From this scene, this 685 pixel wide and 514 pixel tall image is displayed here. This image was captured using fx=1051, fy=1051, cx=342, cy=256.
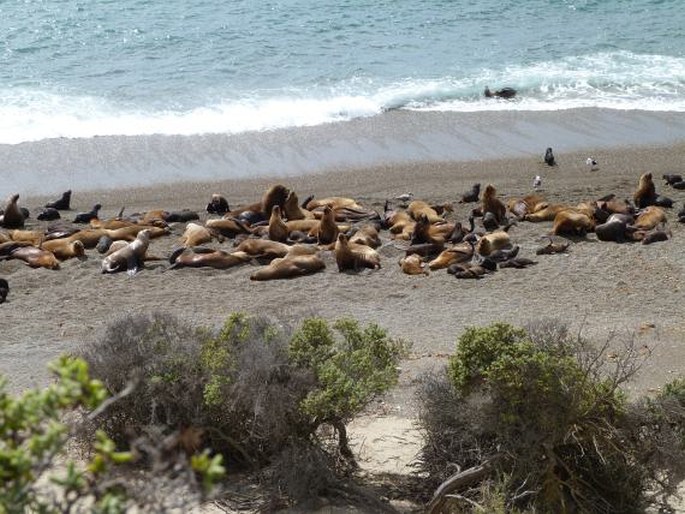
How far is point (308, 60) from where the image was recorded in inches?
1021

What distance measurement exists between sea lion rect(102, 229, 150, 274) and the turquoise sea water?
7829mm

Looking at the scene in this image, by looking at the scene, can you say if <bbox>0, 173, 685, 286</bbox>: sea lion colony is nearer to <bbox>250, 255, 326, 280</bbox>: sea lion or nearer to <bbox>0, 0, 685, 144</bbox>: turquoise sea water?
<bbox>250, 255, 326, 280</bbox>: sea lion

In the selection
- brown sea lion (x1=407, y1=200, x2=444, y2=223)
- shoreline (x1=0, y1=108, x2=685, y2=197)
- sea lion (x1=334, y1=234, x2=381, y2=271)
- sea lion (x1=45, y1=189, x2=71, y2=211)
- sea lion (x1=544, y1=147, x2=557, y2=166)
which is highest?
shoreline (x1=0, y1=108, x2=685, y2=197)

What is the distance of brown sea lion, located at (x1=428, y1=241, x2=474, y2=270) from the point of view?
12.7 meters

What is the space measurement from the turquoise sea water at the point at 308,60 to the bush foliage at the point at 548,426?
558 inches

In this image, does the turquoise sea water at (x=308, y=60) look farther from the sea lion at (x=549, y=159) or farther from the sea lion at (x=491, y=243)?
the sea lion at (x=491, y=243)

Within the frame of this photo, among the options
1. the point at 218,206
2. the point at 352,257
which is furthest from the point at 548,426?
the point at 218,206

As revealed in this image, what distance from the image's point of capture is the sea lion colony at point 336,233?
1284 centimetres

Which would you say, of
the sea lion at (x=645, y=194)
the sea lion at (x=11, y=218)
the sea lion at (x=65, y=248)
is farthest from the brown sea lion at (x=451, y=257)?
the sea lion at (x=11, y=218)

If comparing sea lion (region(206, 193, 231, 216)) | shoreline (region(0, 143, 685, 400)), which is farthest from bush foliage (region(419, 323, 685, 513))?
sea lion (region(206, 193, 231, 216))

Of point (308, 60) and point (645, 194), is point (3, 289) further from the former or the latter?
point (308, 60)

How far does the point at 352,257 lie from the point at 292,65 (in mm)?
13544

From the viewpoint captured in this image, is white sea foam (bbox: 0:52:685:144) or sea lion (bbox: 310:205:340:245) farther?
white sea foam (bbox: 0:52:685:144)

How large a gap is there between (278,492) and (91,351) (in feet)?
6.03
